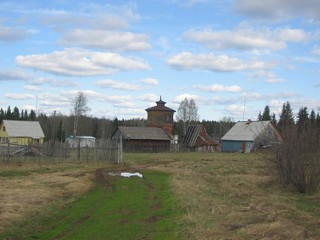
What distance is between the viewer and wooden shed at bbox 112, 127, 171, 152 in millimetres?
Answer: 77562

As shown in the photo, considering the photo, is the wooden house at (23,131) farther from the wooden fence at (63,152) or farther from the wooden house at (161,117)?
the wooden fence at (63,152)

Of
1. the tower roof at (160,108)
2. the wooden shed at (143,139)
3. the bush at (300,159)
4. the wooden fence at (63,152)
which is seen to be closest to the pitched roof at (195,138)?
the tower roof at (160,108)

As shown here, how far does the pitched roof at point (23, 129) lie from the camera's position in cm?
7594

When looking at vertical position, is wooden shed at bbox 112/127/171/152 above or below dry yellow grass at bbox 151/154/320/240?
above

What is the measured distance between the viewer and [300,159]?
2234cm

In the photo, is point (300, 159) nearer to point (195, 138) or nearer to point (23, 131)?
point (23, 131)

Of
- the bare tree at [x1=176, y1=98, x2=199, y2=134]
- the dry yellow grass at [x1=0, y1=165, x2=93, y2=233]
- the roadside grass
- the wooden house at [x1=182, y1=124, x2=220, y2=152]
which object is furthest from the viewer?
the bare tree at [x1=176, y1=98, x2=199, y2=134]

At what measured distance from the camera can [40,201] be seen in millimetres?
17500

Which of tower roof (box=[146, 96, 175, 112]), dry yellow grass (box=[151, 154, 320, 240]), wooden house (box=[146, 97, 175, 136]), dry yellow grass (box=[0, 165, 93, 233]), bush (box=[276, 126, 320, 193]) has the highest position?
tower roof (box=[146, 96, 175, 112])

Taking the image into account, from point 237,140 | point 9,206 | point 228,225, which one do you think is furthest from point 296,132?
point 237,140

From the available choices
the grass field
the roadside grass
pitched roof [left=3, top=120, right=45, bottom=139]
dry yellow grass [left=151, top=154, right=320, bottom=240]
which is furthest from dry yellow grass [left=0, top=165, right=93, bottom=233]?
pitched roof [left=3, top=120, right=45, bottom=139]

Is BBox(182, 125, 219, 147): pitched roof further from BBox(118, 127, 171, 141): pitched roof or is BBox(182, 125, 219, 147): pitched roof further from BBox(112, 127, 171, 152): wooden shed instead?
BBox(118, 127, 171, 141): pitched roof

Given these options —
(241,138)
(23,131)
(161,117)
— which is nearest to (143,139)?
(161,117)

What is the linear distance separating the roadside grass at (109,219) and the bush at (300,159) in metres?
6.84
